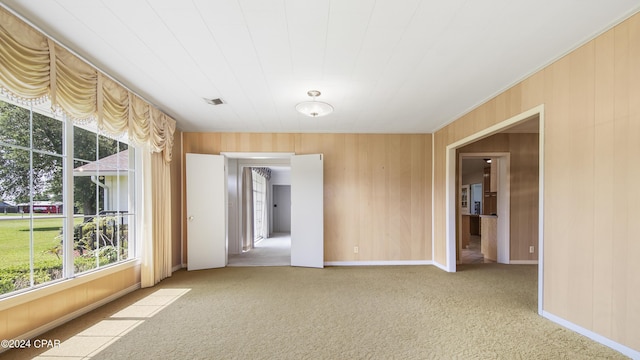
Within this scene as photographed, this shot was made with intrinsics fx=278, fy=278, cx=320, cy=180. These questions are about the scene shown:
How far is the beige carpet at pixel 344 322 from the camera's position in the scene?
2.27 m

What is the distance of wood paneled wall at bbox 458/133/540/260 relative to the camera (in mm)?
5336

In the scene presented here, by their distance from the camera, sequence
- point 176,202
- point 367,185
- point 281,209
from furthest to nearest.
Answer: point 281,209 → point 367,185 → point 176,202

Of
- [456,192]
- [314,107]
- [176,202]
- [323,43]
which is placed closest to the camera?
[323,43]

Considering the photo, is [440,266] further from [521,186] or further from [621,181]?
[621,181]

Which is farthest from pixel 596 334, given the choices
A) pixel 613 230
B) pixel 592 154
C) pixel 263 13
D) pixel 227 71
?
pixel 227 71

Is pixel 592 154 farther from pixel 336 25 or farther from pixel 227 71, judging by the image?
pixel 227 71

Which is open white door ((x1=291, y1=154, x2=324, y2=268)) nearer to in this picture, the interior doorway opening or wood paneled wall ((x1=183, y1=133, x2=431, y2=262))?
wood paneled wall ((x1=183, y1=133, x2=431, y2=262))

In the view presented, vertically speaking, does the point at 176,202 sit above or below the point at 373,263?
above

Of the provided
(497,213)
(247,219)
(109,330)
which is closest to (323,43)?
(109,330)

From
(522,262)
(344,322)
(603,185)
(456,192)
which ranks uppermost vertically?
(603,185)

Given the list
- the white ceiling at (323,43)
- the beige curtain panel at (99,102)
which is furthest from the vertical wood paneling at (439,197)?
the beige curtain panel at (99,102)

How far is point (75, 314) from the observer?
2820mm

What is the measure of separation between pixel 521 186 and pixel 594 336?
365 cm

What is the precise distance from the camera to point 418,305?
10.7 feet
